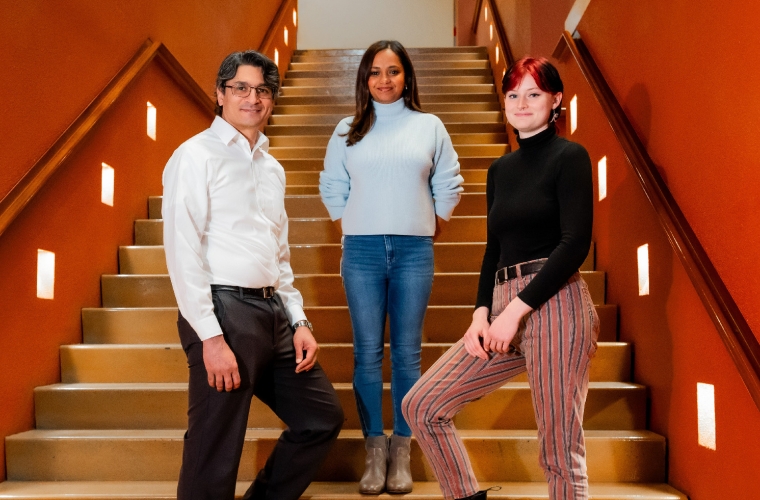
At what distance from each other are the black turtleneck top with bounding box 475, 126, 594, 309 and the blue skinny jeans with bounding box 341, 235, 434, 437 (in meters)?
0.42

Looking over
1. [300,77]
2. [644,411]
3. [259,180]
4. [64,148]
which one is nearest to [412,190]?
[259,180]

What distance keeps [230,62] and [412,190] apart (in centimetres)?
68

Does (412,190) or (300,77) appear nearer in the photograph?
(412,190)

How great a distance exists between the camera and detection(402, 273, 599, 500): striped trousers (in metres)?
1.63

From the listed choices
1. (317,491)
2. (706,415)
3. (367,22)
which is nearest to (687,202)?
(706,415)

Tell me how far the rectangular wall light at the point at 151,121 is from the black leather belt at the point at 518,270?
265 centimetres

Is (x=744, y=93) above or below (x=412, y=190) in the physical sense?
above

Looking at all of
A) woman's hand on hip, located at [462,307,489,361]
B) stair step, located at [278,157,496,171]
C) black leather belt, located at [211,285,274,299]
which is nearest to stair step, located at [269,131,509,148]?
stair step, located at [278,157,496,171]

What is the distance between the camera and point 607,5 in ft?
10.1

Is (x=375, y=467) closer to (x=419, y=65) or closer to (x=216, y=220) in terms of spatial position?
(x=216, y=220)

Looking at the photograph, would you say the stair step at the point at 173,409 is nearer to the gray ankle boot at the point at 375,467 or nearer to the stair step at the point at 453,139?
the gray ankle boot at the point at 375,467

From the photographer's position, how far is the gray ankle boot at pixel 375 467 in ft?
7.39

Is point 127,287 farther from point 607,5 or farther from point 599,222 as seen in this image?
point 607,5

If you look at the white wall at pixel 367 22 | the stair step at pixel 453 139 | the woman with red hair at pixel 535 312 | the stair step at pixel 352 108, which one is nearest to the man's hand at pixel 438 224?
the woman with red hair at pixel 535 312
